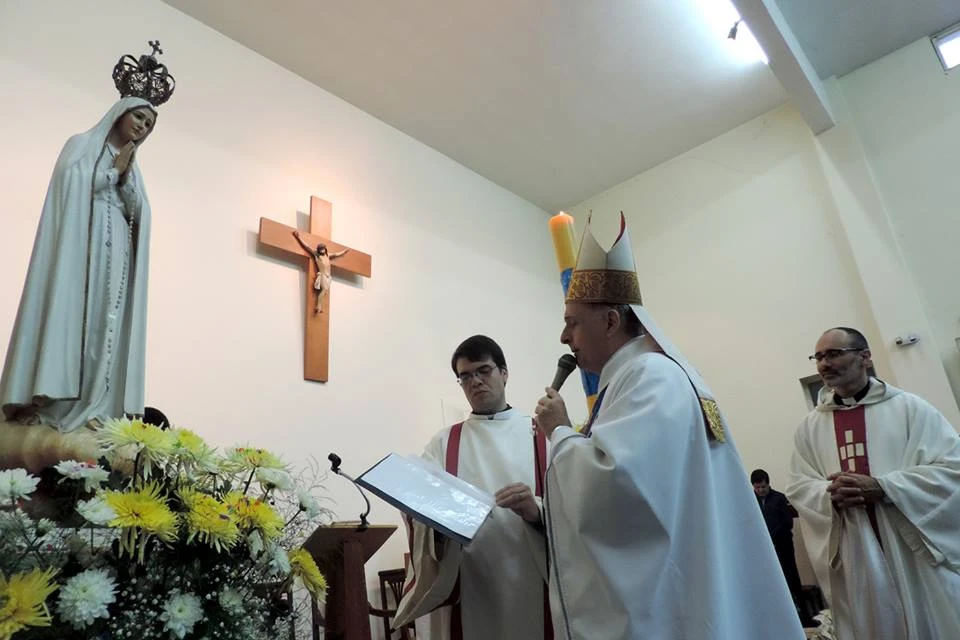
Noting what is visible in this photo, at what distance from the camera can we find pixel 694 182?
25.0 feet

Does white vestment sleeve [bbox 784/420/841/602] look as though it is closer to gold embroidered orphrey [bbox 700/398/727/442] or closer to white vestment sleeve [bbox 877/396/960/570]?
white vestment sleeve [bbox 877/396/960/570]

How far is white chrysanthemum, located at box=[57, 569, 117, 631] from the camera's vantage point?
4.01 ft

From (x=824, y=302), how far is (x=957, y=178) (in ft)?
4.76

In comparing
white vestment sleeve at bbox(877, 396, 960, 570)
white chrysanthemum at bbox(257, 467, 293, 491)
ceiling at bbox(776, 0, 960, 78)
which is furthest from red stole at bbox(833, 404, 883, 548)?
ceiling at bbox(776, 0, 960, 78)

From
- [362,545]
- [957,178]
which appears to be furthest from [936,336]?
[362,545]

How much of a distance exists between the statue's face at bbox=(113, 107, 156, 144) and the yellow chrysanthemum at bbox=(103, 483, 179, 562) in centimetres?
173

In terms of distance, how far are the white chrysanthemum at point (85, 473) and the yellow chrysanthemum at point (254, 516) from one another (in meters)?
0.26

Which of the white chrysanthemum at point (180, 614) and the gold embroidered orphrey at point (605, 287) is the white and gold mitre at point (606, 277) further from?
the white chrysanthemum at point (180, 614)

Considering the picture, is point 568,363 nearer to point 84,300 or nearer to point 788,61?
point 84,300

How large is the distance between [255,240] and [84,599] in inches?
158

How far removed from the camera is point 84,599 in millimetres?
1229

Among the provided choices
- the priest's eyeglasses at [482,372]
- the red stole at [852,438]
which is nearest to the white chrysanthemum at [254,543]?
the priest's eyeglasses at [482,372]

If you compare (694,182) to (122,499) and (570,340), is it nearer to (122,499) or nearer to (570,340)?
(570,340)

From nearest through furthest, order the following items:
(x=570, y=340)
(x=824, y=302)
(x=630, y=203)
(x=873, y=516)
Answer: (x=570, y=340) < (x=873, y=516) < (x=824, y=302) < (x=630, y=203)
